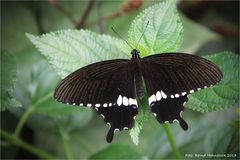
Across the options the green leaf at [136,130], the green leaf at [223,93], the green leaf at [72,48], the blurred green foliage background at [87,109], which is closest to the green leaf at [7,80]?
the blurred green foliage background at [87,109]

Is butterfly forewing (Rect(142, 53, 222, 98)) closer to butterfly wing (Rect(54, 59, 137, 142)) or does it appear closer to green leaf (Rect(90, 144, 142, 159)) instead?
butterfly wing (Rect(54, 59, 137, 142))

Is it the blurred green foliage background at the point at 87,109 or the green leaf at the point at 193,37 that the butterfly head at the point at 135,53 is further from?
the green leaf at the point at 193,37

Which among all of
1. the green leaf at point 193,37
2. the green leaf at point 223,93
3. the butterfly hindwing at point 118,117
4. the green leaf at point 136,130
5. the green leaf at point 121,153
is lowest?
the green leaf at point 121,153

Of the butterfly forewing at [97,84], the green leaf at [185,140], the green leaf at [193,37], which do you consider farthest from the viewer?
the green leaf at [193,37]

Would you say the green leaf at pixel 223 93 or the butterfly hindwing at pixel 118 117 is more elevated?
the green leaf at pixel 223 93

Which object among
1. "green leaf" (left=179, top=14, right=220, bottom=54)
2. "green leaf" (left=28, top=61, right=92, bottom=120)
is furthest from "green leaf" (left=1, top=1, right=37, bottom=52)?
"green leaf" (left=179, top=14, right=220, bottom=54)

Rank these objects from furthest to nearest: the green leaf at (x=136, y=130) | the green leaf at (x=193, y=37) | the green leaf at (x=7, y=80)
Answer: the green leaf at (x=193, y=37), the green leaf at (x=7, y=80), the green leaf at (x=136, y=130)
